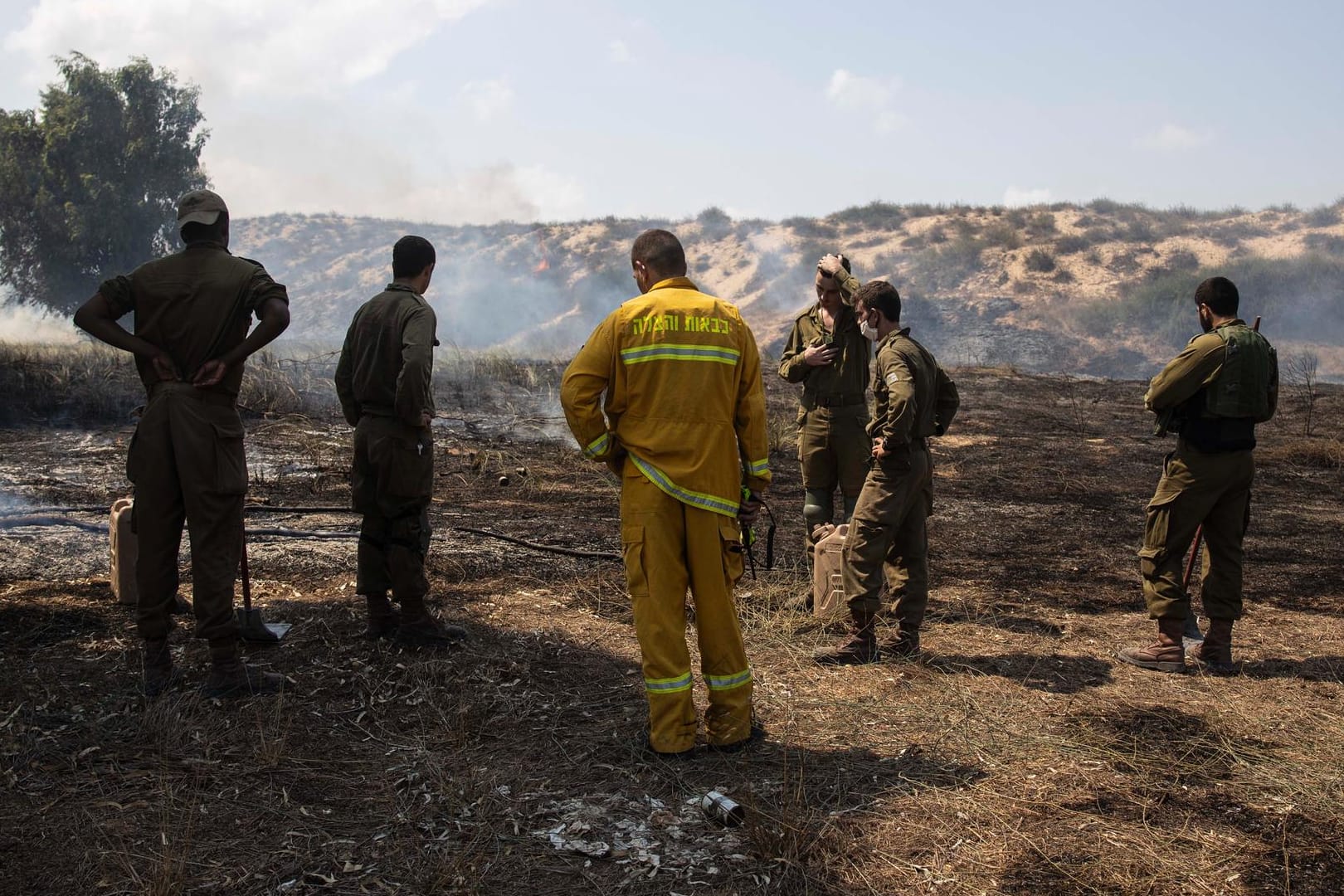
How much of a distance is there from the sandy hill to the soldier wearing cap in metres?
18.9

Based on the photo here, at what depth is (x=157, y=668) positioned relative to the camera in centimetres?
424

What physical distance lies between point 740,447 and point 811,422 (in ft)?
7.15

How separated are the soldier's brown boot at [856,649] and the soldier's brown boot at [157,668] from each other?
113 inches

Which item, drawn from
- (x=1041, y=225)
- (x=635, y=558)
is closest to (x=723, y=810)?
(x=635, y=558)

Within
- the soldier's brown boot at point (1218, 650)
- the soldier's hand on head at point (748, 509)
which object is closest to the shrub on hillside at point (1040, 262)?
the soldier's brown boot at point (1218, 650)

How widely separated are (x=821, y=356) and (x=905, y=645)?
1.69 m

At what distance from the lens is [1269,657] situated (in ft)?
17.4

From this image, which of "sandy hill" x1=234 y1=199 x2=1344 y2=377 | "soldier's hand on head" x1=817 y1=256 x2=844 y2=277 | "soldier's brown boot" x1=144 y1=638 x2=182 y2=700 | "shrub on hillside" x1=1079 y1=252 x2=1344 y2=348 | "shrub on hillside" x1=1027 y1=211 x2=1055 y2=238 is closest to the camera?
"soldier's brown boot" x1=144 y1=638 x2=182 y2=700

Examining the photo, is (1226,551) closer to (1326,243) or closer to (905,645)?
(905,645)

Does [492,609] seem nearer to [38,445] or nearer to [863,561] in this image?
[863,561]

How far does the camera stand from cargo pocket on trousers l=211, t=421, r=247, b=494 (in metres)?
Answer: 4.15

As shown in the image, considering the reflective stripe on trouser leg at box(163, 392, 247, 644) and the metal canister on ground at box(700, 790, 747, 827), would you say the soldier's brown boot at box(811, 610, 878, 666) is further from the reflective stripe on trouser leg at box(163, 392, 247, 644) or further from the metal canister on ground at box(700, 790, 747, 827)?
the reflective stripe on trouser leg at box(163, 392, 247, 644)

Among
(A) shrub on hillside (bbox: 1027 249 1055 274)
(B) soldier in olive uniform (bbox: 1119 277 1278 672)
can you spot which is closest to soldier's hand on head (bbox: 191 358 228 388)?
(B) soldier in olive uniform (bbox: 1119 277 1278 672)

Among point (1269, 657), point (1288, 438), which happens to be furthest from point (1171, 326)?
point (1269, 657)
